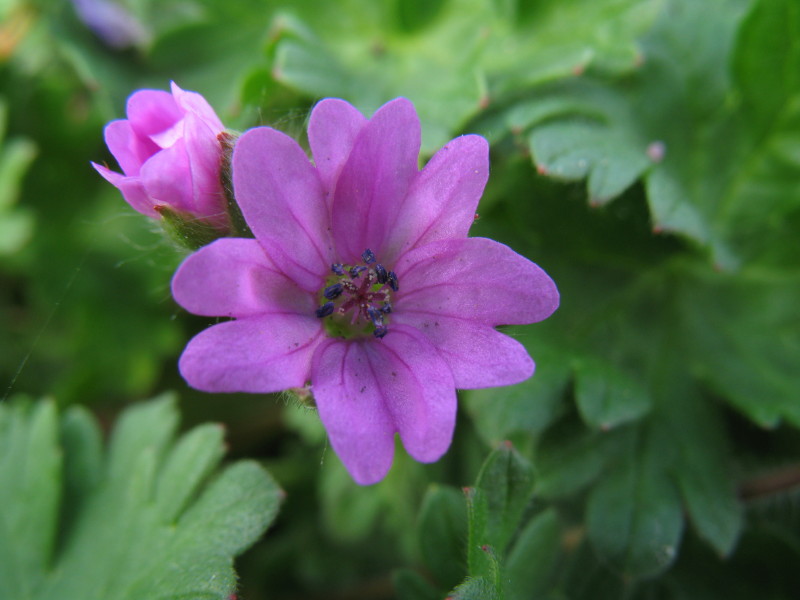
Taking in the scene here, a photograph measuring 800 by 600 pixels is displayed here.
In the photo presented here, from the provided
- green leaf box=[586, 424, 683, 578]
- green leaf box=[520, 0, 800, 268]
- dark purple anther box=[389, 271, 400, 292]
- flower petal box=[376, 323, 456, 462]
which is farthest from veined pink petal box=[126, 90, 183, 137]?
green leaf box=[586, 424, 683, 578]

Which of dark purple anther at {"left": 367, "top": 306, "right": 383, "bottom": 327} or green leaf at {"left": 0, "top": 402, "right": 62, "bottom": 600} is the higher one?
dark purple anther at {"left": 367, "top": 306, "right": 383, "bottom": 327}

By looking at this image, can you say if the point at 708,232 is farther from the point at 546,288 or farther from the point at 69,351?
the point at 69,351

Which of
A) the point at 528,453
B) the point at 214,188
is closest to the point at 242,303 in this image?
the point at 214,188

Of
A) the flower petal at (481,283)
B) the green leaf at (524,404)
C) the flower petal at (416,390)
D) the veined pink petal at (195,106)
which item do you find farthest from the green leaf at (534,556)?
the veined pink petal at (195,106)

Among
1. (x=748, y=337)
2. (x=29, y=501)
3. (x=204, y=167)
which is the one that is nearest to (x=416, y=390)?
(x=204, y=167)

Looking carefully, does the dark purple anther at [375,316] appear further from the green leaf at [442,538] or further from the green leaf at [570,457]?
the green leaf at [570,457]

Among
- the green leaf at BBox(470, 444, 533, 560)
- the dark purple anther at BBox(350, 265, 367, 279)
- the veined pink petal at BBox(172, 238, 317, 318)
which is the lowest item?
the green leaf at BBox(470, 444, 533, 560)

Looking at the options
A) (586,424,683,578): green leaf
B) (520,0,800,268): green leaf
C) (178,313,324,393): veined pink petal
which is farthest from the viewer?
(520,0,800,268): green leaf

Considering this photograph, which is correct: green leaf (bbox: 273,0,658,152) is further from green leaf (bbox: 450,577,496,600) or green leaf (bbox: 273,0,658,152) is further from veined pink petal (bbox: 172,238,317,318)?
green leaf (bbox: 450,577,496,600)
